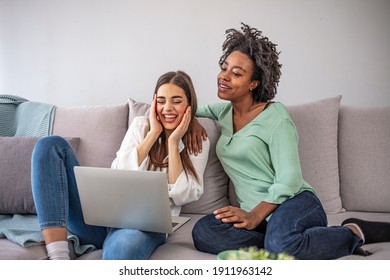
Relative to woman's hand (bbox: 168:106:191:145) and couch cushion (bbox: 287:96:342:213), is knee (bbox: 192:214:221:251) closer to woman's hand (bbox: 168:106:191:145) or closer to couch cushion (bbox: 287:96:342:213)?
woman's hand (bbox: 168:106:191:145)

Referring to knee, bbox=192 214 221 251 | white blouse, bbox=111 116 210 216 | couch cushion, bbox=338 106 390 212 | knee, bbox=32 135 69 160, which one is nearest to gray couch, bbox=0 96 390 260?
couch cushion, bbox=338 106 390 212

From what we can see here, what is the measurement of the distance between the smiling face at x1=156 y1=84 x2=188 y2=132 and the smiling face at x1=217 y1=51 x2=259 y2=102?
133 mm

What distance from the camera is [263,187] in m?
1.44

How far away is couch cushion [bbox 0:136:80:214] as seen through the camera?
→ 1.60m

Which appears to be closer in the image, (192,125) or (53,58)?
(192,125)

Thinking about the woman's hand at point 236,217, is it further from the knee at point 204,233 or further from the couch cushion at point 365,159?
the couch cushion at point 365,159

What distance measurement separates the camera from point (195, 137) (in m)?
1.56

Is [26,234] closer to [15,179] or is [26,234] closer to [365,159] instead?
[15,179]

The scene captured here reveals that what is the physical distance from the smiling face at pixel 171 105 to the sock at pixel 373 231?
0.62 meters

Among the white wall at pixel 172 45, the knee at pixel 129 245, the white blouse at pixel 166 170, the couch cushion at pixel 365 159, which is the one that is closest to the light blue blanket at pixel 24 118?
the white wall at pixel 172 45

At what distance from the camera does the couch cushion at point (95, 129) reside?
176 centimetres

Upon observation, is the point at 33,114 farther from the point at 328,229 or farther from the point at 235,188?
the point at 328,229

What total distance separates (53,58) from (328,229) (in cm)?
145
